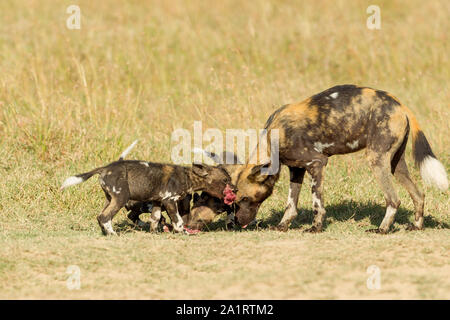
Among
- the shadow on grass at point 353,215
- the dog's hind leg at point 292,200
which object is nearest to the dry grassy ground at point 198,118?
the shadow on grass at point 353,215

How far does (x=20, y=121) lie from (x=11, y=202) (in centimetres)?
163

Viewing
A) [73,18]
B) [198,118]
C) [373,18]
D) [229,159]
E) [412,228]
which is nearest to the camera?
[412,228]

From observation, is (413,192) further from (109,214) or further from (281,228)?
(109,214)

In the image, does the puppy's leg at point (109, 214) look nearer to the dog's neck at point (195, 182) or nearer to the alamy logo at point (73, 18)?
the dog's neck at point (195, 182)

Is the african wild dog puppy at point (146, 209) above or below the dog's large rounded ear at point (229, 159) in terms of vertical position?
below

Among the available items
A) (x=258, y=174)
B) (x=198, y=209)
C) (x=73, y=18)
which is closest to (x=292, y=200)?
(x=258, y=174)

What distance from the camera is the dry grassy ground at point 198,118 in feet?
19.1

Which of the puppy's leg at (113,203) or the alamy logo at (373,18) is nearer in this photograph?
the puppy's leg at (113,203)

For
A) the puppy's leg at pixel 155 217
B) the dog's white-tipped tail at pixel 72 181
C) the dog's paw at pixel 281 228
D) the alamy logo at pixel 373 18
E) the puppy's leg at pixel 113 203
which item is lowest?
the dog's paw at pixel 281 228

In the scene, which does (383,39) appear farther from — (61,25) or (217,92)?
(61,25)

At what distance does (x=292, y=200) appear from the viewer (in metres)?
7.88

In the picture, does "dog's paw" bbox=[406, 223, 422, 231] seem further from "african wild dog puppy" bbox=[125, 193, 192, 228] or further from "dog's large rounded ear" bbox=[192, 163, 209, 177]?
"african wild dog puppy" bbox=[125, 193, 192, 228]

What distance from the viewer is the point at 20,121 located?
9.72m

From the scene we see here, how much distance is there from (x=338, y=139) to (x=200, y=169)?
1457 millimetres
